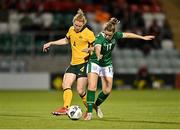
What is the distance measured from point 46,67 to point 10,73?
1836mm

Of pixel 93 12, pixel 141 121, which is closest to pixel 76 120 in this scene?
pixel 141 121

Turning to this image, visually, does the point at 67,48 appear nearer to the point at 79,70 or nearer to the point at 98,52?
the point at 79,70

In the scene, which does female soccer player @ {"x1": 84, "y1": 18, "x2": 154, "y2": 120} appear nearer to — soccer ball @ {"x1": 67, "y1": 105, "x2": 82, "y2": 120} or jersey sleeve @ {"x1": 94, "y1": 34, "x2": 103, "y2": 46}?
jersey sleeve @ {"x1": 94, "y1": 34, "x2": 103, "y2": 46}

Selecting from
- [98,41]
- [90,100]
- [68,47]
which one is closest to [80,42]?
[98,41]

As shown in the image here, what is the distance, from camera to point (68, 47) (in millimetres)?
31344

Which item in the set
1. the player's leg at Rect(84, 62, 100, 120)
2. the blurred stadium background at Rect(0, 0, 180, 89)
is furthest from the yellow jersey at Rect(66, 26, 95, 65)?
the blurred stadium background at Rect(0, 0, 180, 89)

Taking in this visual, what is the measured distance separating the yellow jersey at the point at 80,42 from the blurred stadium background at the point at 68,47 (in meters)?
15.5

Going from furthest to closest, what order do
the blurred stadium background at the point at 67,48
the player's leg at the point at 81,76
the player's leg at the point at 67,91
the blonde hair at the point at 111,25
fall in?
the blurred stadium background at the point at 67,48 → the player's leg at the point at 81,76 → the player's leg at the point at 67,91 → the blonde hair at the point at 111,25

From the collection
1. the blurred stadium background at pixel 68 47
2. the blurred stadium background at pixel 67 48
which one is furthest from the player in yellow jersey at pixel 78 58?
the blurred stadium background at pixel 68 47

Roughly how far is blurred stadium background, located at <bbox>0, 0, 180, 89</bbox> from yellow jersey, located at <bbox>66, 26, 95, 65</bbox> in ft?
50.9

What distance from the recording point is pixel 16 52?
102 feet

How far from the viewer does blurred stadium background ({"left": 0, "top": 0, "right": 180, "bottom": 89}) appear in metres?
30.6

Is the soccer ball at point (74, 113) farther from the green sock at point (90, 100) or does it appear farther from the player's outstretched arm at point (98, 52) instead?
the player's outstretched arm at point (98, 52)

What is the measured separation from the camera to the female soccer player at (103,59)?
45.8 ft
